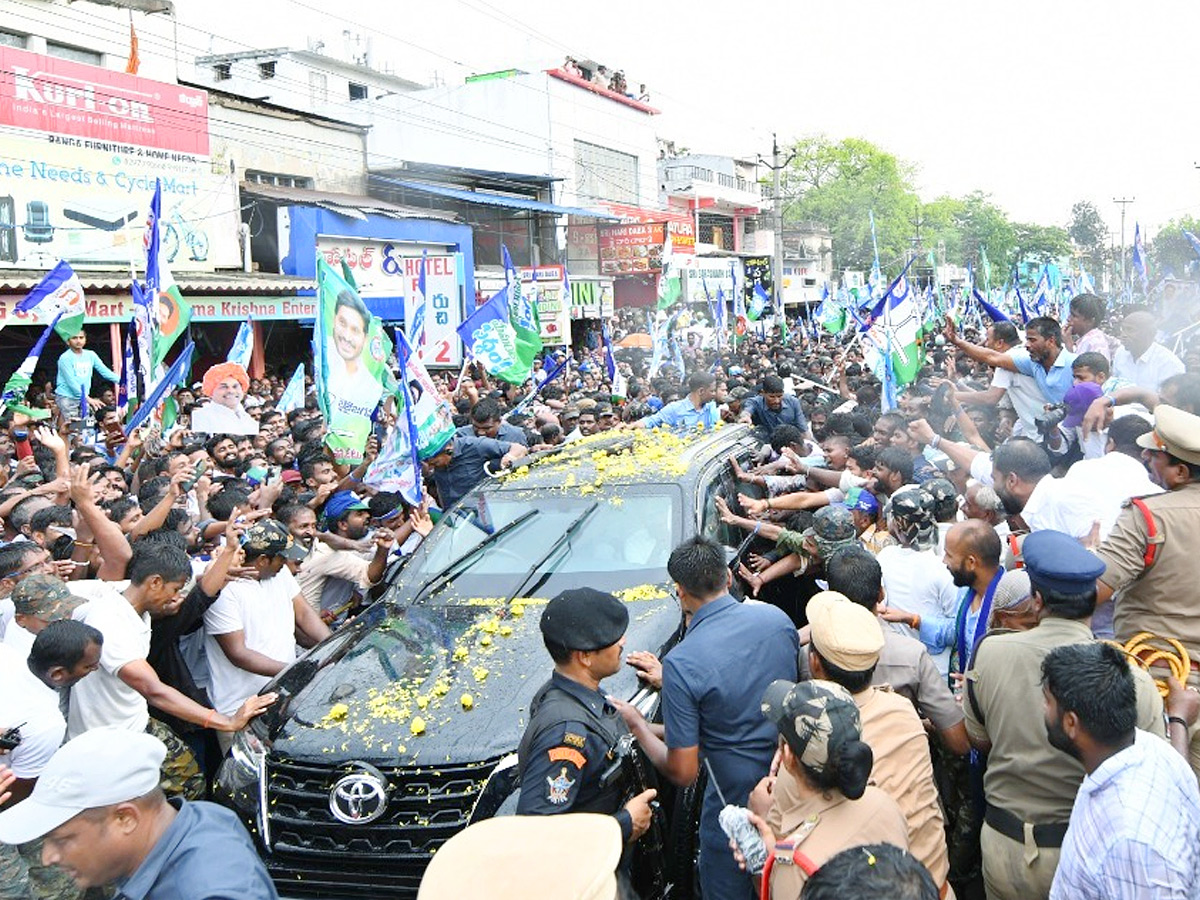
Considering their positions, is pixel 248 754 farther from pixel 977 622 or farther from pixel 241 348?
pixel 241 348

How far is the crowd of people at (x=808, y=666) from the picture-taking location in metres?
Answer: 2.44

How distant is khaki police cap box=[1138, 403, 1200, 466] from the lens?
11.9 feet

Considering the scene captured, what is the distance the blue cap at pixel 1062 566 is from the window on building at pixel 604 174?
36.0m

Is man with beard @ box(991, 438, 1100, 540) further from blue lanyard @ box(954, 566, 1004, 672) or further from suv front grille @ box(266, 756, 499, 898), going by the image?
suv front grille @ box(266, 756, 499, 898)

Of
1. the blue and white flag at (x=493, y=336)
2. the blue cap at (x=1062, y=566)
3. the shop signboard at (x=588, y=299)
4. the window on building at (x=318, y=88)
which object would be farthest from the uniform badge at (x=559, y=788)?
the window on building at (x=318, y=88)

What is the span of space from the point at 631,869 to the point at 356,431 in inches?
182

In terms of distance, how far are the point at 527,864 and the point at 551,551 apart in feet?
11.9

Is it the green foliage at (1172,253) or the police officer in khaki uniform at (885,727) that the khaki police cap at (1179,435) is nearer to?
the police officer in khaki uniform at (885,727)

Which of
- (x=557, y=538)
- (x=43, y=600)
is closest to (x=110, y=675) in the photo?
(x=43, y=600)

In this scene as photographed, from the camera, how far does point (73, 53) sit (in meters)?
21.0

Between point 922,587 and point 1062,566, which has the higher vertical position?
point 1062,566

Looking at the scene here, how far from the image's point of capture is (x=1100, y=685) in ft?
8.46

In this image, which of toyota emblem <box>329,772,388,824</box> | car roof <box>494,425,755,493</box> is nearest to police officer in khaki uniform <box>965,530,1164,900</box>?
toyota emblem <box>329,772,388,824</box>

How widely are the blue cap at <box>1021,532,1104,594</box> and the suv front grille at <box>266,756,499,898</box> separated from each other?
2132 millimetres
